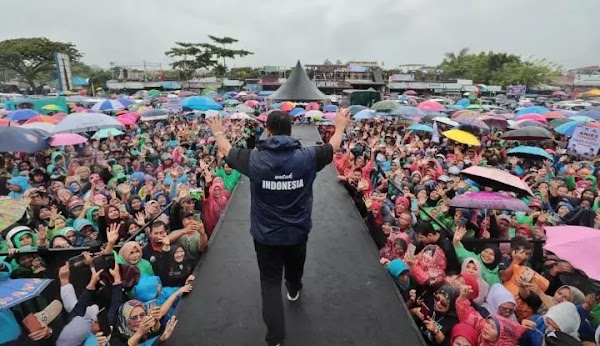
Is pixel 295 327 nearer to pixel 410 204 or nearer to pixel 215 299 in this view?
pixel 215 299

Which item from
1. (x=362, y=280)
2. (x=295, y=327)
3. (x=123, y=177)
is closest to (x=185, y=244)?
(x=295, y=327)

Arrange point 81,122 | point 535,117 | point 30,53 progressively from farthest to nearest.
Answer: point 30,53
point 535,117
point 81,122

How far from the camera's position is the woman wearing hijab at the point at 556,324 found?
2.39 meters

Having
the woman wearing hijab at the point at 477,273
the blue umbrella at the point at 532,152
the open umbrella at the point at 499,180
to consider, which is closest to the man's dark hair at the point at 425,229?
the woman wearing hijab at the point at 477,273

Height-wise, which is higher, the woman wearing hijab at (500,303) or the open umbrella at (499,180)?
the open umbrella at (499,180)

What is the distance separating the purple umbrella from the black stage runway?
1113 mm

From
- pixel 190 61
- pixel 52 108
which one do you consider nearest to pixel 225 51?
pixel 190 61

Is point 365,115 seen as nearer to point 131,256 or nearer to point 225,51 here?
point 131,256

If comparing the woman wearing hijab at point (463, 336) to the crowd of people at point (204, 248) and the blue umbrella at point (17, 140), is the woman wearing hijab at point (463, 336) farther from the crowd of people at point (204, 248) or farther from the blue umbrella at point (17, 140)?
the blue umbrella at point (17, 140)

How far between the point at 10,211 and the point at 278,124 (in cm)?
226

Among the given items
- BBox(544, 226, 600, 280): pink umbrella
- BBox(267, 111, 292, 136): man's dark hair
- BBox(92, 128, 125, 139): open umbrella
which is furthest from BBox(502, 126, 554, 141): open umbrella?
BBox(92, 128, 125, 139): open umbrella

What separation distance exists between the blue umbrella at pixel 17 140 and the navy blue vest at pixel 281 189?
597 cm

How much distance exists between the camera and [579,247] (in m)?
2.45

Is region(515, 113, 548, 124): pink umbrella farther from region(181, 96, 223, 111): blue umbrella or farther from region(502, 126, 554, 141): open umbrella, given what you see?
region(181, 96, 223, 111): blue umbrella
